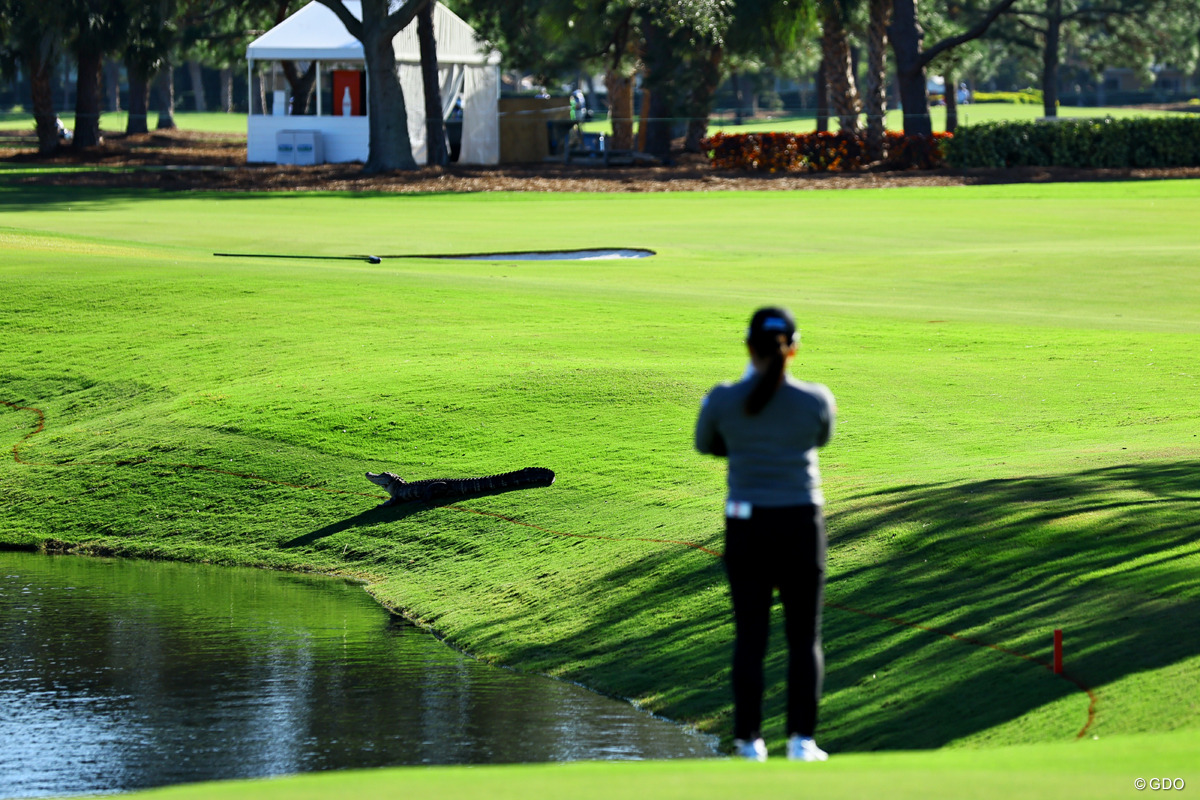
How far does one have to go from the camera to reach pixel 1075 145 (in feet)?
174

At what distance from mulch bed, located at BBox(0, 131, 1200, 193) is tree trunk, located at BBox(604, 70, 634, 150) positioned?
843 cm

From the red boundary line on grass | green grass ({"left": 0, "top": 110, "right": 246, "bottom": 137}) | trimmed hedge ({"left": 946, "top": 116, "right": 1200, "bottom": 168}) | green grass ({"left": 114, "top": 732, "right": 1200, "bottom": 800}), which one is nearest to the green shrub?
green grass ({"left": 0, "top": 110, "right": 246, "bottom": 137})

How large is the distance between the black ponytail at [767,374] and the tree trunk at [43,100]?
5638 centimetres

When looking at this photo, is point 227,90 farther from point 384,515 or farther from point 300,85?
point 384,515

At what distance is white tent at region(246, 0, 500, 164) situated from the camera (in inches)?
2239

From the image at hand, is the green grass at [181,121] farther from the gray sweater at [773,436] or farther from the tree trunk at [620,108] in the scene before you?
the gray sweater at [773,436]

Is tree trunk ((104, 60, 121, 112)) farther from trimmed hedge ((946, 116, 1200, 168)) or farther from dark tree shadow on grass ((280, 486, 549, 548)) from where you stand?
dark tree shadow on grass ((280, 486, 549, 548))

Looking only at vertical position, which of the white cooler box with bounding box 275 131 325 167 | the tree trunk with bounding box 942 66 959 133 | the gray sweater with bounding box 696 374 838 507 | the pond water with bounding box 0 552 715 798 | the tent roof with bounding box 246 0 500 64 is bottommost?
the pond water with bounding box 0 552 715 798

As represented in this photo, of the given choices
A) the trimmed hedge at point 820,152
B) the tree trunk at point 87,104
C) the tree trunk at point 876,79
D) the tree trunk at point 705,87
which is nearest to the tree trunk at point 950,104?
the tree trunk at point 876,79

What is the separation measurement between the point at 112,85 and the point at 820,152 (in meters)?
75.8

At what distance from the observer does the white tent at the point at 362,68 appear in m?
56.9

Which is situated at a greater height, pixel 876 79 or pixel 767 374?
pixel 876 79

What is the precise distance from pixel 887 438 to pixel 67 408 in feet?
33.4

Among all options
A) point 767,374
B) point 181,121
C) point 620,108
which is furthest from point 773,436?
point 181,121
